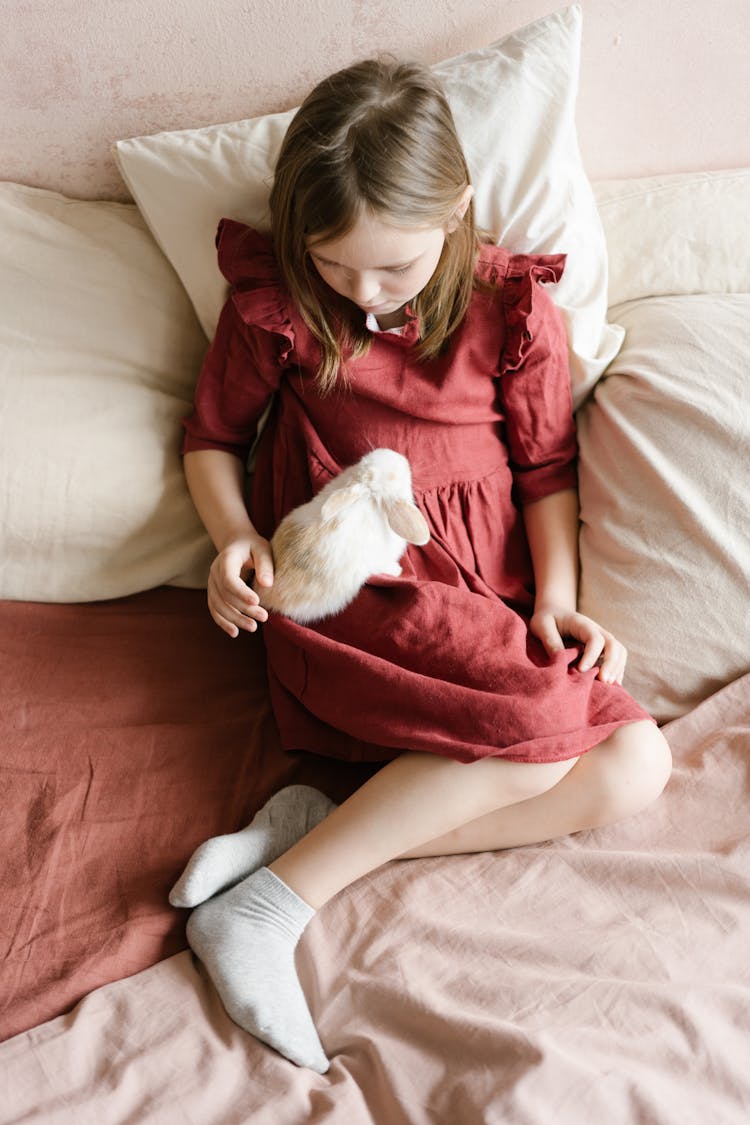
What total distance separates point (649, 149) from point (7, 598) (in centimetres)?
99

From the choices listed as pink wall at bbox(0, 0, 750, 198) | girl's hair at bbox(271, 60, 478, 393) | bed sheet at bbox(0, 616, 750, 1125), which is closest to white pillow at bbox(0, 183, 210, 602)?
pink wall at bbox(0, 0, 750, 198)

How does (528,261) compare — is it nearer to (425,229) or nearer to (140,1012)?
(425,229)

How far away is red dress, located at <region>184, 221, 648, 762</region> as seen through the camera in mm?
932

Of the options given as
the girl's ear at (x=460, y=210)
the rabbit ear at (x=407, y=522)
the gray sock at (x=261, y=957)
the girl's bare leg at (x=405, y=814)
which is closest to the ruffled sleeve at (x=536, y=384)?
the girl's ear at (x=460, y=210)

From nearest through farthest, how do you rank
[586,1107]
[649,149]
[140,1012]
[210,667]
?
[586,1107] → [140,1012] → [210,667] → [649,149]

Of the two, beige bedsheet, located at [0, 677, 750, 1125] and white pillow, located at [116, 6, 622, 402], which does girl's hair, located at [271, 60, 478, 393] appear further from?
beige bedsheet, located at [0, 677, 750, 1125]

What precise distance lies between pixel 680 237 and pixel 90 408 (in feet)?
2.42

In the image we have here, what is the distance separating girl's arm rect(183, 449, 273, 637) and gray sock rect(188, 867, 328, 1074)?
26cm

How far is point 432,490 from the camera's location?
1085 millimetres

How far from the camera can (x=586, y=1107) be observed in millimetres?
738

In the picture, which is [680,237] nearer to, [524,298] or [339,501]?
[524,298]

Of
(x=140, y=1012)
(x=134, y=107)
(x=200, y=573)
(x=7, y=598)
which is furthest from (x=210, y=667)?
(x=134, y=107)

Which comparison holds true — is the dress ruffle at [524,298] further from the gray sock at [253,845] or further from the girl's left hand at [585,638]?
the gray sock at [253,845]

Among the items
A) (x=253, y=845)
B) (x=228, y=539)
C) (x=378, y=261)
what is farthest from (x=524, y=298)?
(x=253, y=845)
